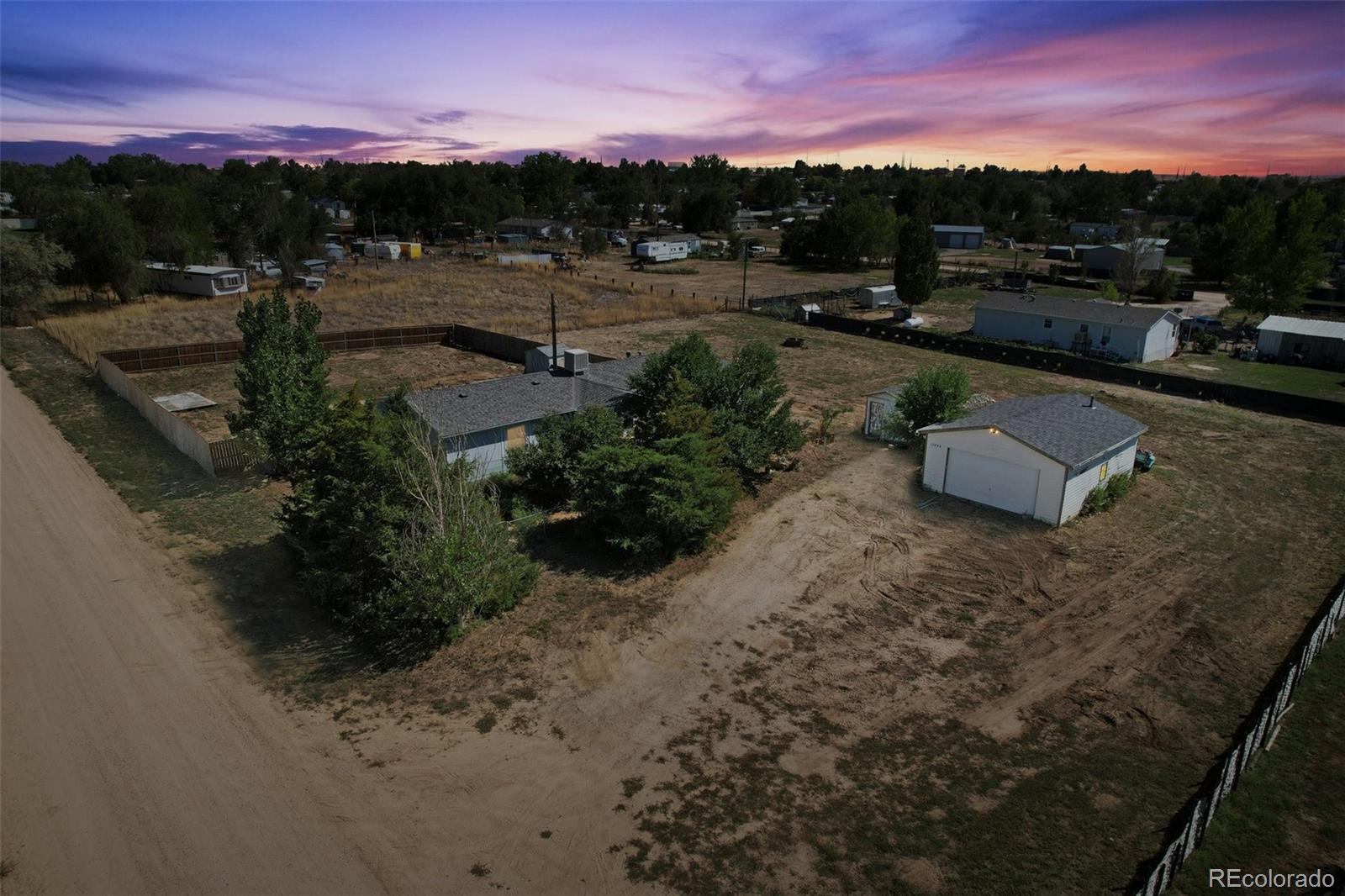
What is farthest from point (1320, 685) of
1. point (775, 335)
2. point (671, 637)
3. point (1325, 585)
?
point (775, 335)

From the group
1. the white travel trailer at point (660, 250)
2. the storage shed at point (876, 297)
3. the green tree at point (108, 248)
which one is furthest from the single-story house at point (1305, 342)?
the green tree at point (108, 248)

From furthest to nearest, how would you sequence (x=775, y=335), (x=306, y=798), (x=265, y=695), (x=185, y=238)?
1. (x=185, y=238)
2. (x=775, y=335)
3. (x=265, y=695)
4. (x=306, y=798)

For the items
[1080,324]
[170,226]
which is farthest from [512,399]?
[170,226]

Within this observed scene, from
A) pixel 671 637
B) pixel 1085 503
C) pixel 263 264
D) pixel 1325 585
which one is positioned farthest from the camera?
pixel 263 264

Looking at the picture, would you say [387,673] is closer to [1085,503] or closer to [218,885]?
[218,885]

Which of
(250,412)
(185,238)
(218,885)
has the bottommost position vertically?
(218,885)

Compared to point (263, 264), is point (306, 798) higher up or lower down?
lower down

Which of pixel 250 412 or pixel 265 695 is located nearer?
pixel 265 695

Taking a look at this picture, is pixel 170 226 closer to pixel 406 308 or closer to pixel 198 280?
pixel 198 280

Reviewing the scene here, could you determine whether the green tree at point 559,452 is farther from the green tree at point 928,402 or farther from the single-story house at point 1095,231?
the single-story house at point 1095,231
